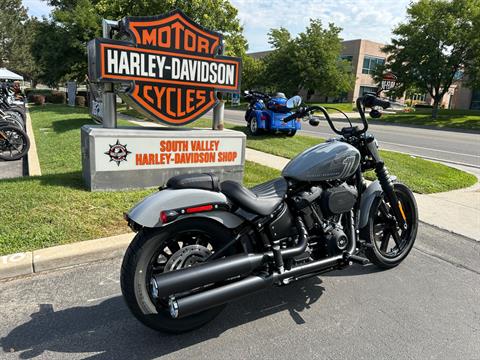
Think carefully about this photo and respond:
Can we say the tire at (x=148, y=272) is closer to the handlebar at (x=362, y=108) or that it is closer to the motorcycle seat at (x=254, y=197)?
the motorcycle seat at (x=254, y=197)

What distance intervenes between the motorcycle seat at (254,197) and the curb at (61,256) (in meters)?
1.70

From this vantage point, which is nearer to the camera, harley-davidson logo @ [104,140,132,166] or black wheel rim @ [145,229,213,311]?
black wheel rim @ [145,229,213,311]

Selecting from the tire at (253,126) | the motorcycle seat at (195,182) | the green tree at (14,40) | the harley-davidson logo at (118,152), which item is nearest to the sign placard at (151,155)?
the harley-davidson logo at (118,152)

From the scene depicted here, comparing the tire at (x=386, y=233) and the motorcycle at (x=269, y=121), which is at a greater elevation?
the motorcycle at (x=269, y=121)

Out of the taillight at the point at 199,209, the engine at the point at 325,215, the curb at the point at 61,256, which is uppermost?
the taillight at the point at 199,209

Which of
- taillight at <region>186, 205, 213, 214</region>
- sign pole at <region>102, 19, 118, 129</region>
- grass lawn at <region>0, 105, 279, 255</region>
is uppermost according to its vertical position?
sign pole at <region>102, 19, 118, 129</region>

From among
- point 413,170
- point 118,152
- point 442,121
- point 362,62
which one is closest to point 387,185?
point 118,152

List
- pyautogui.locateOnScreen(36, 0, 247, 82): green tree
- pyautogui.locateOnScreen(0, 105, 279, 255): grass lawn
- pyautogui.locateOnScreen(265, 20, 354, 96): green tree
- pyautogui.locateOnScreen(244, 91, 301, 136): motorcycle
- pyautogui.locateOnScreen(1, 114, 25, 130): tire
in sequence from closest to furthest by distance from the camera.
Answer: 1. pyautogui.locateOnScreen(0, 105, 279, 255): grass lawn
2. pyautogui.locateOnScreen(1, 114, 25, 130): tire
3. pyautogui.locateOnScreen(244, 91, 301, 136): motorcycle
4. pyautogui.locateOnScreen(36, 0, 247, 82): green tree
5. pyautogui.locateOnScreen(265, 20, 354, 96): green tree

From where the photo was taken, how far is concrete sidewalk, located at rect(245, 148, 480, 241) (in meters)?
4.97

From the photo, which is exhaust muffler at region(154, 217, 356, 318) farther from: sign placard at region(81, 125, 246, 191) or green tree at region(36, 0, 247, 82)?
green tree at region(36, 0, 247, 82)

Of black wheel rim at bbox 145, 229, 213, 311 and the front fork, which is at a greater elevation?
the front fork

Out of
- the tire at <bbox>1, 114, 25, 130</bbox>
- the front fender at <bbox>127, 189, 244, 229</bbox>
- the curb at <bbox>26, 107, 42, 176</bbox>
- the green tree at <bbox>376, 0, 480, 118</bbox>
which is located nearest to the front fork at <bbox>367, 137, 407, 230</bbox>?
the front fender at <bbox>127, 189, 244, 229</bbox>

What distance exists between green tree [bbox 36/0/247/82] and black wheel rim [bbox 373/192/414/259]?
14817 mm

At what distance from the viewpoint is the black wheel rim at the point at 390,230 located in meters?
3.60
